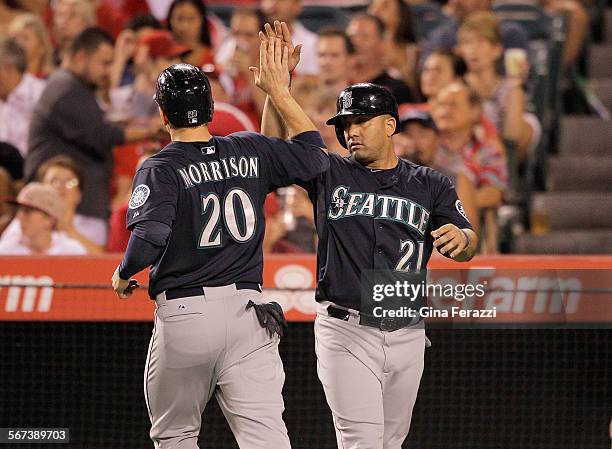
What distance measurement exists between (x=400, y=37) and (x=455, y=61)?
93 cm

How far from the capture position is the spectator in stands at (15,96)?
7551mm

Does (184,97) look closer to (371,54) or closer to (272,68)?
(272,68)

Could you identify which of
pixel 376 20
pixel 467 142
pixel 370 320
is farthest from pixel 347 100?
pixel 376 20

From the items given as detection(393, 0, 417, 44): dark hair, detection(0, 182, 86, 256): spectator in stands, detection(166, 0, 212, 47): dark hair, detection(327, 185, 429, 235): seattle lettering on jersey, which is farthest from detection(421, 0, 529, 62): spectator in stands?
detection(327, 185, 429, 235): seattle lettering on jersey

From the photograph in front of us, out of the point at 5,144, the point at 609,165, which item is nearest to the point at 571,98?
the point at 609,165

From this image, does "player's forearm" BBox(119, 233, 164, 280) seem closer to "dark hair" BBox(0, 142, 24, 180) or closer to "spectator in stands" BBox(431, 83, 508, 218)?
"spectator in stands" BBox(431, 83, 508, 218)

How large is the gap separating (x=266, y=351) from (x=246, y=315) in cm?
16

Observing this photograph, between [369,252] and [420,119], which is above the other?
[420,119]

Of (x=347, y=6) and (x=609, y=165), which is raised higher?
(x=347, y=6)

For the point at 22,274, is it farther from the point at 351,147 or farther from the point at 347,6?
the point at 347,6

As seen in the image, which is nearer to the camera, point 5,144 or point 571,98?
point 5,144

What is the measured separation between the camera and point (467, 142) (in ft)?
22.1

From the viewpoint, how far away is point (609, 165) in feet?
24.9

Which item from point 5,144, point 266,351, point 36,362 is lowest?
point 36,362
